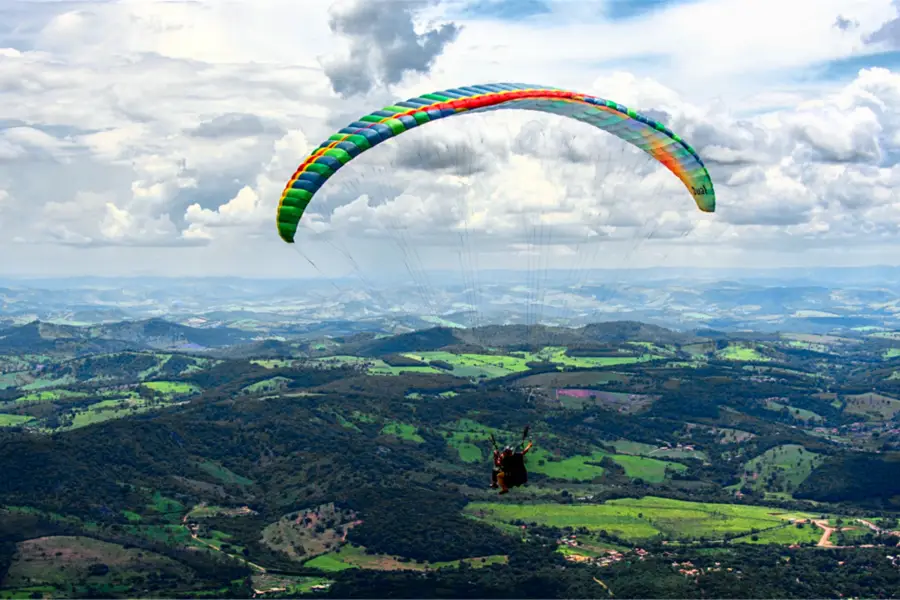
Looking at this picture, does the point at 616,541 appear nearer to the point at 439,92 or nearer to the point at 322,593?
the point at 322,593

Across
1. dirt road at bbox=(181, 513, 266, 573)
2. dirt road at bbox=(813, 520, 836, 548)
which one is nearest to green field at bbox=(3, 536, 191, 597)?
dirt road at bbox=(181, 513, 266, 573)

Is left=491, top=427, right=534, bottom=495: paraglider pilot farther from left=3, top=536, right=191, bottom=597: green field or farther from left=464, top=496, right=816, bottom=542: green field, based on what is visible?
left=464, top=496, right=816, bottom=542: green field

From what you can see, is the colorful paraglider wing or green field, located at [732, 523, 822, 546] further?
green field, located at [732, 523, 822, 546]

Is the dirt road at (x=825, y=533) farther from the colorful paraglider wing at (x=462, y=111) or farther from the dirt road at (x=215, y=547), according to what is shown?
the colorful paraglider wing at (x=462, y=111)

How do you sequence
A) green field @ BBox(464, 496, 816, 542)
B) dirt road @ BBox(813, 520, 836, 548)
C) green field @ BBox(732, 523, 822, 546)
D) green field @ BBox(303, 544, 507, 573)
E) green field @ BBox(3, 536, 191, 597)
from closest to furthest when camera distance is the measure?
green field @ BBox(3, 536, 191, 597) < green field @ BBox(303, 544, 507, 573) < dirt road @ BBox(813, 520, 836, 548) < green field @ BBox(732, 523, 822, 546) < green field @ BBox(464, 496, 816, 542)

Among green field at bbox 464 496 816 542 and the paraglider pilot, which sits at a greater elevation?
the paraglider pilot

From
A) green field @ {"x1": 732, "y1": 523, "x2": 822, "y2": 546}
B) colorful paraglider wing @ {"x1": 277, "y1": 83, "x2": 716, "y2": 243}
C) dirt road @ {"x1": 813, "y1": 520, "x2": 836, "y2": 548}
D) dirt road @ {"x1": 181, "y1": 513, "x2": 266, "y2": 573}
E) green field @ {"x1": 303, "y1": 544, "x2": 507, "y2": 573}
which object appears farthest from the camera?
green field @ {"x1": 732, "y1": 523, "x2": 822, "y2": 546}

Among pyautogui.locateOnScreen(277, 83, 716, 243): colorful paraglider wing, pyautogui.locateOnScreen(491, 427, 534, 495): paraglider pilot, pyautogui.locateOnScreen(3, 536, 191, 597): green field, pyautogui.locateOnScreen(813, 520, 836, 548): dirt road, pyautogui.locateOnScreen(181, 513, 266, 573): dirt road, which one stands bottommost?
pyautogui.locateOnScreen(181, 513, 266, 573): dirt road
